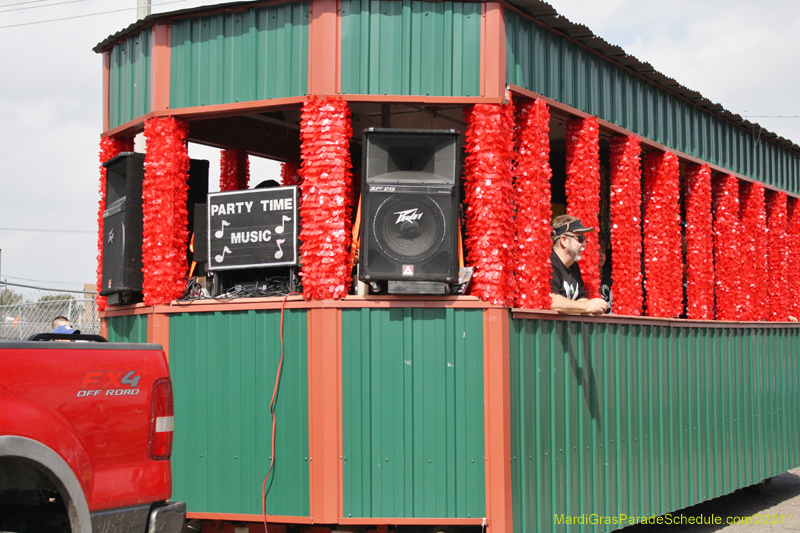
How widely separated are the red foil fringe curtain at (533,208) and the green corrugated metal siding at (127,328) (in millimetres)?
3156

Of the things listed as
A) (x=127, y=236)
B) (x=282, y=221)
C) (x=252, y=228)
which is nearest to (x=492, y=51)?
(x=282, y=221)

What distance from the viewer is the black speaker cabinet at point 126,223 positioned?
743cm

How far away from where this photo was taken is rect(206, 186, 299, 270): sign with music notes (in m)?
6.80

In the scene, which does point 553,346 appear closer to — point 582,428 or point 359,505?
point 582,428

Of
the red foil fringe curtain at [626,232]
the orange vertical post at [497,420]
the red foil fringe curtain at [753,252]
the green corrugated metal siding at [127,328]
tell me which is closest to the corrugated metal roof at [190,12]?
the green corrugated metal siding at [127,328]

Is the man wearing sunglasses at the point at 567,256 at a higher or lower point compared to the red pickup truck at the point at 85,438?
higher

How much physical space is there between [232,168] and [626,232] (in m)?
4.47

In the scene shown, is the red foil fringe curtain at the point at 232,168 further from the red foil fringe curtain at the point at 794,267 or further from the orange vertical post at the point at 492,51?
the red foil fringe curtain at the point at 794,267

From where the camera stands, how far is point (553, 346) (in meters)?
7.14

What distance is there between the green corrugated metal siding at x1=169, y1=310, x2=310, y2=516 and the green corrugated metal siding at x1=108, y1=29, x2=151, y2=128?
1982 millimetres

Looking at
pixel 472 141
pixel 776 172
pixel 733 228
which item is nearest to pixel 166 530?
pixel 472 141

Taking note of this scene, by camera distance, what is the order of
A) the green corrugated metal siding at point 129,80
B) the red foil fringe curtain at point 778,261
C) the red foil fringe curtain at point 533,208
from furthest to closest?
the red foil fringe curtain at point 778,261
the green corrugated metal siding at point 129,80
the red foil fringe curtain at point 533,208

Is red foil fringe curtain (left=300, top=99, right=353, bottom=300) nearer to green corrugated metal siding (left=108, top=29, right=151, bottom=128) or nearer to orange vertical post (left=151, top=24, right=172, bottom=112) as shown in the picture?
orange vertical post (left=151, top=24, right=172, bottom=112)

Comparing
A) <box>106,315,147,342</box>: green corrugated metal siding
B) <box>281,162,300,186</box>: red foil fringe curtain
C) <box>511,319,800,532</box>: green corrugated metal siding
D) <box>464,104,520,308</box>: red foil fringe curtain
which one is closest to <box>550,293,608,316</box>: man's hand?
<box>511,319,800,532</box>: green corrugated metal siding
